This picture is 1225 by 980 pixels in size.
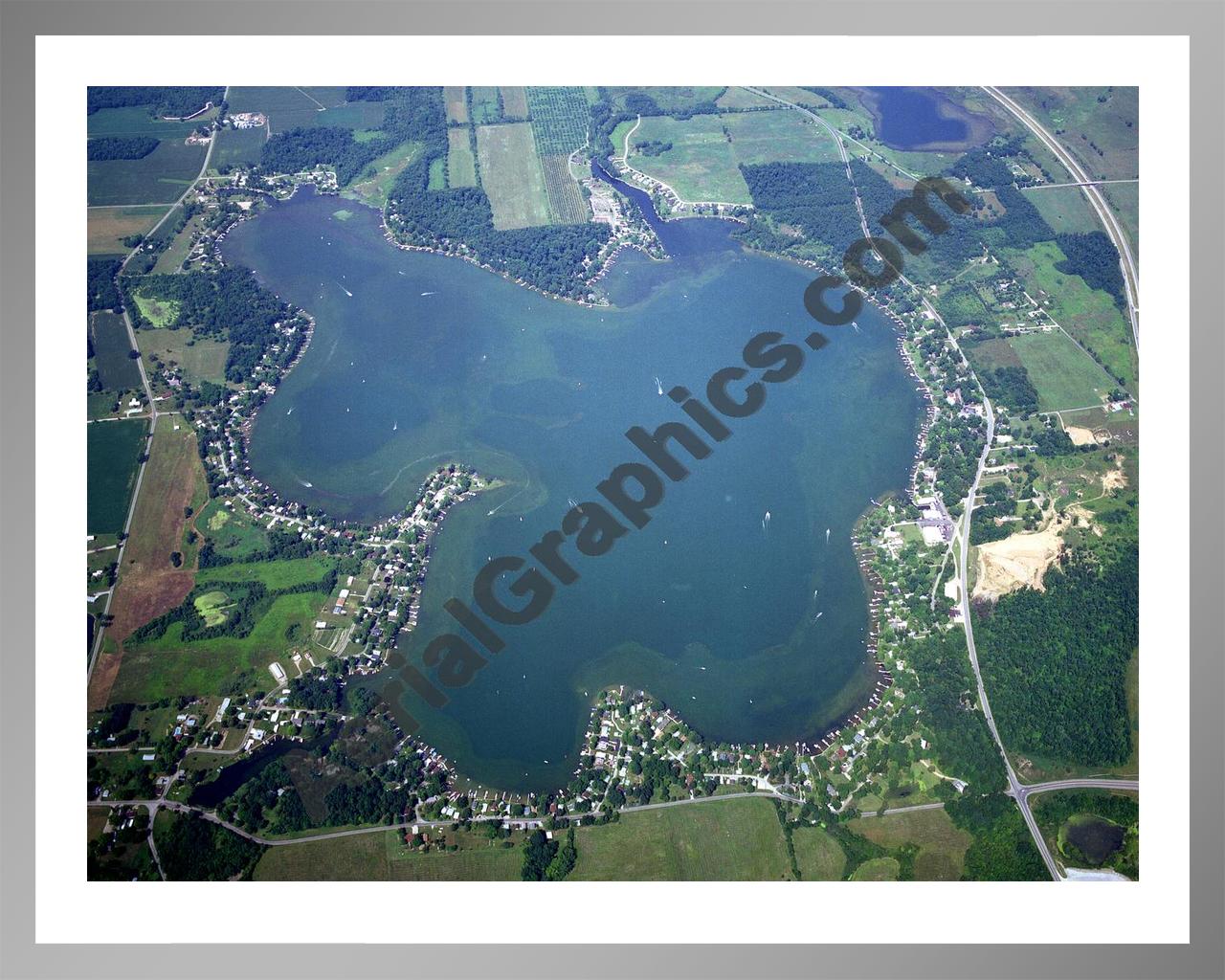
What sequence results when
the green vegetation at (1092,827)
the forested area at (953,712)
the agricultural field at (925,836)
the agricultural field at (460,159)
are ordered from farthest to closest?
the agricultural field at (460,159) < the forested area at (953,712) < the agricultural field at (925,836) < the green vegetation at (1092,827)

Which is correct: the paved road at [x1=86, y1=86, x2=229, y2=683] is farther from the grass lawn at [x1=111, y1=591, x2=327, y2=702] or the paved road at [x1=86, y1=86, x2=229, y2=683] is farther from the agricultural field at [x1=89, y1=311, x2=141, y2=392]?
the grass lawn at [x1=111, y1=591, x2=327, y2=702]

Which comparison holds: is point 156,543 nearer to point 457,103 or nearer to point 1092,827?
point 457,103

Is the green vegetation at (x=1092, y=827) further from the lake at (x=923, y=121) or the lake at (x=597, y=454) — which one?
the lake at (x=923, y=121)

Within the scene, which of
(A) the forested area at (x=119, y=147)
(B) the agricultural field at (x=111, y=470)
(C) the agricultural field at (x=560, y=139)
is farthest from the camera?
(C) the agricultural field at (x=560, y=139)

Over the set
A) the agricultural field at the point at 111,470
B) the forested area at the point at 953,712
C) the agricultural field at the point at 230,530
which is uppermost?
the agricultural field at the point at 111,470

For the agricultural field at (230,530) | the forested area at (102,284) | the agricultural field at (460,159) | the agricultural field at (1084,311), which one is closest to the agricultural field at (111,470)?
the agricultural field at (230,530)

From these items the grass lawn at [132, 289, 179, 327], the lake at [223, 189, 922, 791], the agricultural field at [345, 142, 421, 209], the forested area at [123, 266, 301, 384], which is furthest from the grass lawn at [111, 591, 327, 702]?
the agricultural field at [345, 142, 421, 209]

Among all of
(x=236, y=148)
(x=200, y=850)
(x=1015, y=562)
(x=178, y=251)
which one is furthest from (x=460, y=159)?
(x=200, y=850)

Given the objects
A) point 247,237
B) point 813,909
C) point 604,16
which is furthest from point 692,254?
point 813,909
